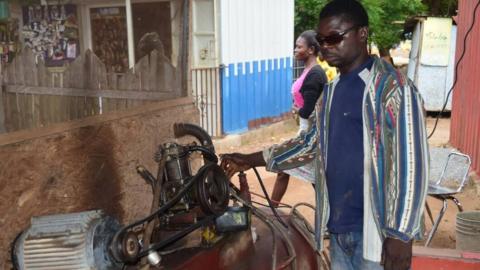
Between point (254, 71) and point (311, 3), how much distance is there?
489cm

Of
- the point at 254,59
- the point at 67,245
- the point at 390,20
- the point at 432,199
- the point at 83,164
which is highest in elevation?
the point at 390,20

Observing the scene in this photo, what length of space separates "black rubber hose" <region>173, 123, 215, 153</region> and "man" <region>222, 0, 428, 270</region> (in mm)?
470

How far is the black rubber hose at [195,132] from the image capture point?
8.37ft

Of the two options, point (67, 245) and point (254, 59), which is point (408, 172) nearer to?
point (67, 245)

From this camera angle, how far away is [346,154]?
231 cm

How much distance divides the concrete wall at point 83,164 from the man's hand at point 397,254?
1.35 meters

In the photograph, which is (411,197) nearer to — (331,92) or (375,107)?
(375,107)

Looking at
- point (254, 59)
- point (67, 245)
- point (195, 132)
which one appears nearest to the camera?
point (67, 245)

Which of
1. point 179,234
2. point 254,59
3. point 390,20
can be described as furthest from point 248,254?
point 390,20

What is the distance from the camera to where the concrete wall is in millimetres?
2131

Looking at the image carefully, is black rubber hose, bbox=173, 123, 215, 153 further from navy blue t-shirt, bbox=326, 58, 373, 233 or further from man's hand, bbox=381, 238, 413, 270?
man's hand, bbox=381, 238, 413, 270

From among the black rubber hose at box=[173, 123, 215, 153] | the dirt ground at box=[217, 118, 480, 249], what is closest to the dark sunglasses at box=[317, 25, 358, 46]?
the black rubber hose at box=[173, 123, 215, 153]

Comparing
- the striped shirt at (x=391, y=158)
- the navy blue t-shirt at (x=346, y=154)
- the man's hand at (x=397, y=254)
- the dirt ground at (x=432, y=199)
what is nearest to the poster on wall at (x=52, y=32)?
the navy blue t-shirt at (x=346, y=154)

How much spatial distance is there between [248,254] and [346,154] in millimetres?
610
